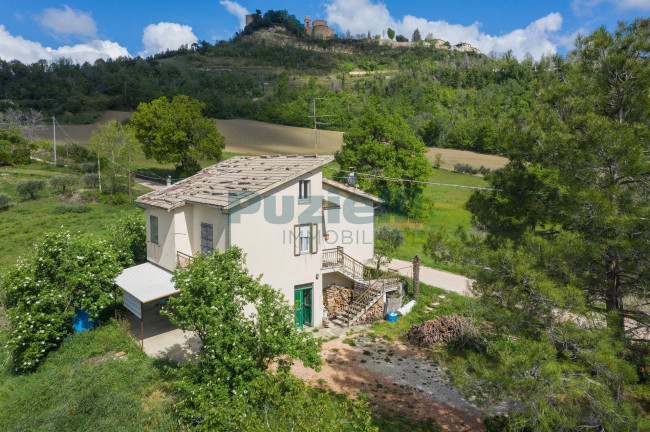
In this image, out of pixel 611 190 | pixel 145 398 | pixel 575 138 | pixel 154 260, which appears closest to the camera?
pixel 611 190

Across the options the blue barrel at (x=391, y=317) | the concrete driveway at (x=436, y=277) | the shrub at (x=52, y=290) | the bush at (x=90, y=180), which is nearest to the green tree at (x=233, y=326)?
the shrub at (x=52, y=290)

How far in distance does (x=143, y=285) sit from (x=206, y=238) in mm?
3087

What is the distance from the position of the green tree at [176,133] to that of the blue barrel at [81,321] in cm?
3018

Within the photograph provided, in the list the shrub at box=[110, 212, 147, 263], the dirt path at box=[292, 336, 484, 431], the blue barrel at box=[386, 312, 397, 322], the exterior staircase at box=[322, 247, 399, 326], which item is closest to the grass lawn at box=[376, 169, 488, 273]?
the exterior staircase at box=[322, 247, 399, 326]

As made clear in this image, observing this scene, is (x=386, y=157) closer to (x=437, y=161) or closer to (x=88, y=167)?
(x=437, y=161)

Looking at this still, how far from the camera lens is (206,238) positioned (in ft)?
55.0

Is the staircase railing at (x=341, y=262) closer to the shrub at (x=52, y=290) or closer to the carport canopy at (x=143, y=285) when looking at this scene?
the carport canopy at (x=143, y=285)

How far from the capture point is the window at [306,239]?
17.2 metres

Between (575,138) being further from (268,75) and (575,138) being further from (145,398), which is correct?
(268,75)

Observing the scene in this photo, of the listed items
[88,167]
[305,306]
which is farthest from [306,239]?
[88,167]

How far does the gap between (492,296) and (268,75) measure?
385ft

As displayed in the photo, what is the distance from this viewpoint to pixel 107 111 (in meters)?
80.9

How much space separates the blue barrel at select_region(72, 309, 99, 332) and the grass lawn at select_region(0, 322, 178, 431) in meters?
0.70

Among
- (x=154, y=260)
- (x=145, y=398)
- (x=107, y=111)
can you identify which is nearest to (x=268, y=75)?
(x=107, y=111)
